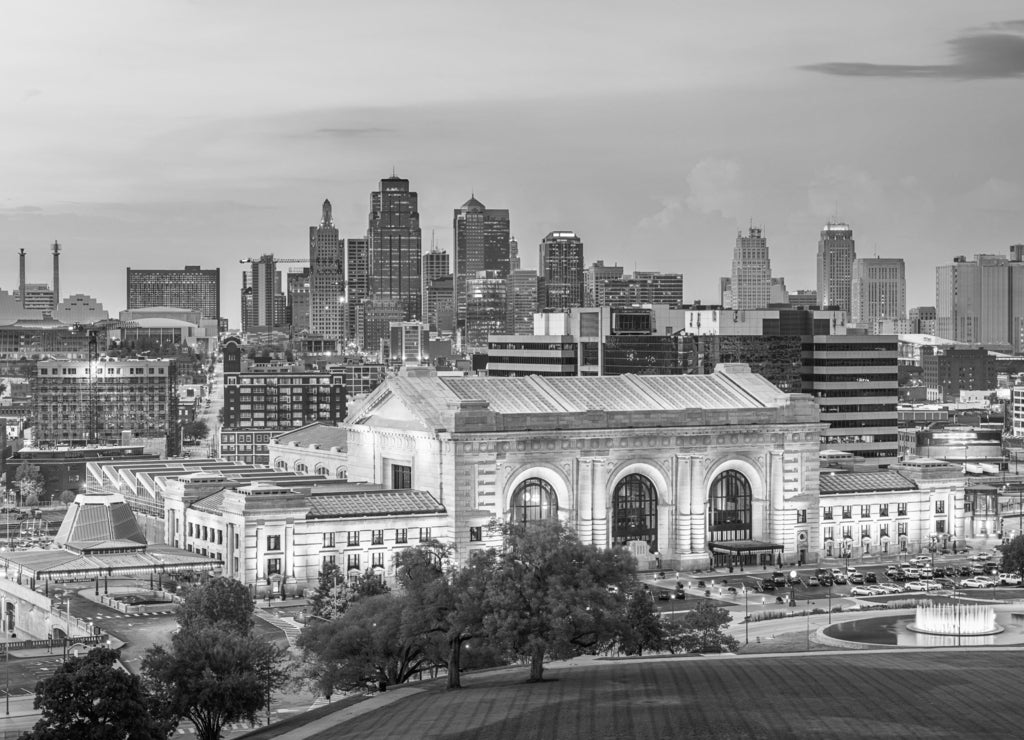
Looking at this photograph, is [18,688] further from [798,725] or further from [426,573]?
[798,725]

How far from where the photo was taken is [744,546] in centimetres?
18412

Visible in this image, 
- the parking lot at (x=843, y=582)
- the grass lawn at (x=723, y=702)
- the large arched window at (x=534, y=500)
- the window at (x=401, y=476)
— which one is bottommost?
the parking lot at (x=843, y=582)

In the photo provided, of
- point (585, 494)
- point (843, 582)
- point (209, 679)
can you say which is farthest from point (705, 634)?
point (585, 494)

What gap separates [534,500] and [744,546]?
68.8 feet

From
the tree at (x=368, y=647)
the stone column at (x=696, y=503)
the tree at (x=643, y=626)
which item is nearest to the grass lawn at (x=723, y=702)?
the tree at (x=643, y=626)

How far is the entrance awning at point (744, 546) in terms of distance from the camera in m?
183

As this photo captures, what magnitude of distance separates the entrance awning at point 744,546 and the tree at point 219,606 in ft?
197

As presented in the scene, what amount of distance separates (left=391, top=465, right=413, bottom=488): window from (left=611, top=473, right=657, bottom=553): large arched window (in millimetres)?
18640

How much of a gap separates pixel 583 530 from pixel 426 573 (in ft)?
198

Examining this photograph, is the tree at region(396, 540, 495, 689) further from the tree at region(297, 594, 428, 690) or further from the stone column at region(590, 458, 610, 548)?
the stone column at region(590, 458, 610, 548)

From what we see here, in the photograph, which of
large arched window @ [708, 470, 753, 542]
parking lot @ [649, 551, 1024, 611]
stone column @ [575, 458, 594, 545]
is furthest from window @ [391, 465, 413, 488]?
large arched window @ [708, 470, 753, 542]

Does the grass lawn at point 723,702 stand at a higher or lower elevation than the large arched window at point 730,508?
lower

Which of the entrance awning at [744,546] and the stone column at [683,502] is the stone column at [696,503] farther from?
the entrance awning at [744,546]

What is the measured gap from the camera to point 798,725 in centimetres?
9300
